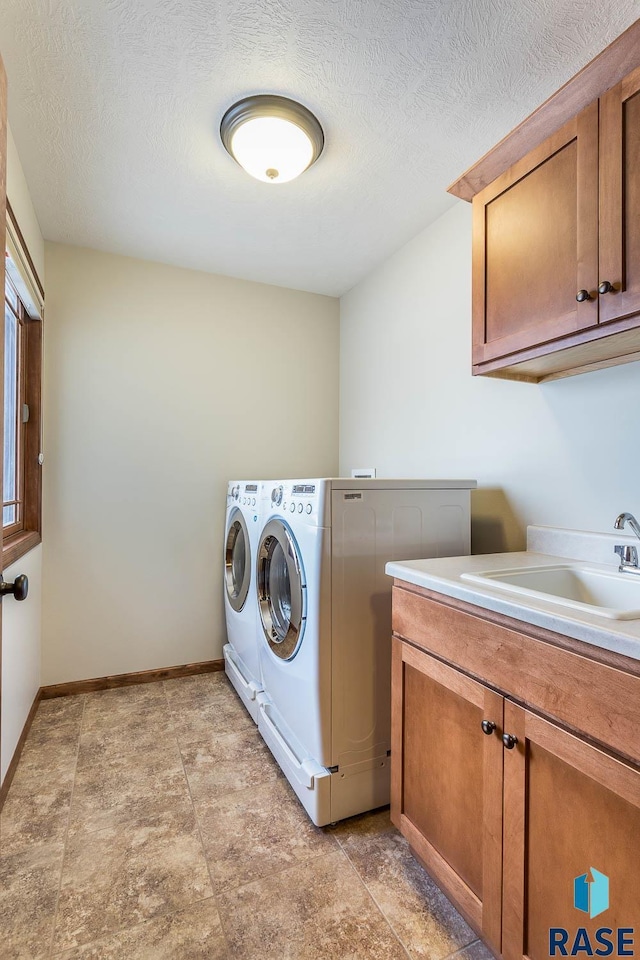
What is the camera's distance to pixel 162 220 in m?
2.29

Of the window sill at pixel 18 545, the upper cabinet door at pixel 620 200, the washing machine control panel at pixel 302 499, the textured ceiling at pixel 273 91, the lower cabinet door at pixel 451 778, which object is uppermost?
the textured ceiling at pixel 273 91

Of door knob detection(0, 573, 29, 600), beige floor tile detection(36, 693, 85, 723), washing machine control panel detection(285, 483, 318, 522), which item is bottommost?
beige floor tile detection(36, 693, 85, 723)

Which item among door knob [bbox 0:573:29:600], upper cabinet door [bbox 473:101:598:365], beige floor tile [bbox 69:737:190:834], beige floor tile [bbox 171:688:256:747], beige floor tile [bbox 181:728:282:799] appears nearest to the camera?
door knob [bbox 0:573:29:600]

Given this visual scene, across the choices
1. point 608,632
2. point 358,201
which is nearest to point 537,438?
point 608,632

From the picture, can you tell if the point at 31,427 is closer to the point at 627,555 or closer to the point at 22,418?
the point at 22,418

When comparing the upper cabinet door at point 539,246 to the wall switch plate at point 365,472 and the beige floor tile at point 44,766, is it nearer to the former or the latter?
the wall switch plate at point 365,472

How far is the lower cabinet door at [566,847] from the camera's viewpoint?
2.58 feet

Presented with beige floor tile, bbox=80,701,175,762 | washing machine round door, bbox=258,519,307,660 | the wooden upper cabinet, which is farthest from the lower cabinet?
beige floor tile, bbox=80,701,175,762

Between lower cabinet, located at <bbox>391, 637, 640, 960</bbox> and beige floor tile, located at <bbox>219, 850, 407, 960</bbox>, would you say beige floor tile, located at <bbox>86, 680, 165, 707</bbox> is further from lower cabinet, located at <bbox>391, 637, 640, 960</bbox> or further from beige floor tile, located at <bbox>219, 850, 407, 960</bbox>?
lower cabinet, located at <bbox>391, 637, 640, 960</bbox>

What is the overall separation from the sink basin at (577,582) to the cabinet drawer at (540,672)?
14cm

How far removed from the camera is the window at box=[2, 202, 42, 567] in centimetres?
213

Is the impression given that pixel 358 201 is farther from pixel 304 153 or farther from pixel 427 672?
pixel 427 672

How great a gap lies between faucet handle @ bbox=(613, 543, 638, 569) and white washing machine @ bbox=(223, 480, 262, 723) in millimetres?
1413

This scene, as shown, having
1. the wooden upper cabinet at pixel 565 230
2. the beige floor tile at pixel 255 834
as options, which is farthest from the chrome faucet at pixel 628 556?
the beige floor tile at pixel 255 834
